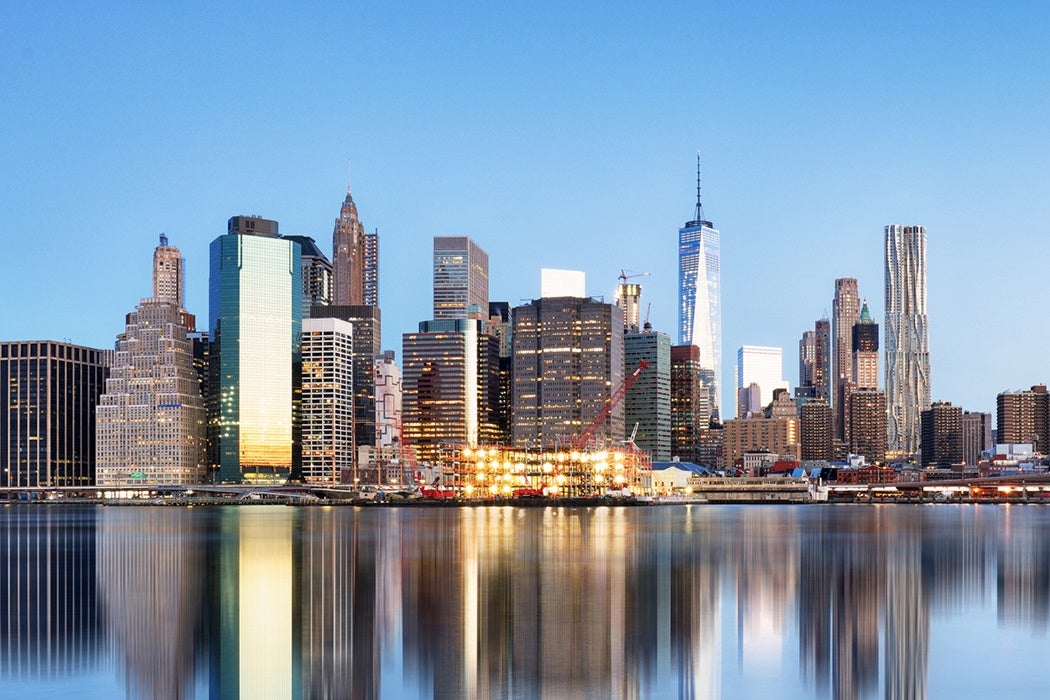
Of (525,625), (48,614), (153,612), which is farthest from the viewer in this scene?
(48,614)

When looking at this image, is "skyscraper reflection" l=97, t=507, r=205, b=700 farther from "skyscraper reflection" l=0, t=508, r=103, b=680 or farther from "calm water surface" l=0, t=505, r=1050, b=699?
"skyscraper reflection" l=0, t=508, r=103, b=680

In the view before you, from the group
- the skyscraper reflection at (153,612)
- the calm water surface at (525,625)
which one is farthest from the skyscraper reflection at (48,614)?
the skyscraper reflection at (153,612)

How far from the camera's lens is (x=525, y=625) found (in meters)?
37.5

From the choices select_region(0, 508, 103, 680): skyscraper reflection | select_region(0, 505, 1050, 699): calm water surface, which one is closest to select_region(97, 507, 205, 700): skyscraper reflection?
select_region(0, 505, 1050, 699): calm water surface

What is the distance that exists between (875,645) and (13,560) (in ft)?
174

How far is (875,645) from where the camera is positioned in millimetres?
34562

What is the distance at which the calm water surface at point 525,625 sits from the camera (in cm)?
2900

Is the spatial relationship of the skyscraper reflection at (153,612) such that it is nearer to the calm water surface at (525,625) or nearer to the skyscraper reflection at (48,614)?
the calm water surface at (525,625)

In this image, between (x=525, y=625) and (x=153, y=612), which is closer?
(x=525, y=625)

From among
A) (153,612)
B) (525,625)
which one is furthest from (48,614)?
(525,625)

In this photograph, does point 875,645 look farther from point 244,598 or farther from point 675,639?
point 244,598

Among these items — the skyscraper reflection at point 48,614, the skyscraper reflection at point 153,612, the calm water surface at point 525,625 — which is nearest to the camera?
the calm water surface at point 525,625

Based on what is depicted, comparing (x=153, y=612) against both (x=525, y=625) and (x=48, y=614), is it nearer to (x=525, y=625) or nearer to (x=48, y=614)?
(x=48, y=614)

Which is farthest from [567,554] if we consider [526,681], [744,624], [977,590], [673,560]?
[526,681]
